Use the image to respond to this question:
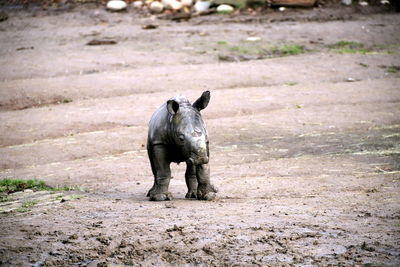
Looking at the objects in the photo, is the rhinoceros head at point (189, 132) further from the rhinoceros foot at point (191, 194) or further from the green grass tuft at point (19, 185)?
the green grass tuft at point (19, 185)

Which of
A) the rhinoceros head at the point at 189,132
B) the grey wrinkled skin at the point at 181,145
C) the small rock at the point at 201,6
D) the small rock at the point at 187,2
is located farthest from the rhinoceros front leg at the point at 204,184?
the small rock at the point at 187,2

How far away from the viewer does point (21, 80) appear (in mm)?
18203

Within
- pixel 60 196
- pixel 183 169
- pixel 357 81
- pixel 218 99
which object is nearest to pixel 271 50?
pixel 357 81

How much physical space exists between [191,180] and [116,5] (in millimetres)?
17544

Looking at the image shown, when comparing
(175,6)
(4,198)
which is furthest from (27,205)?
(175,6)

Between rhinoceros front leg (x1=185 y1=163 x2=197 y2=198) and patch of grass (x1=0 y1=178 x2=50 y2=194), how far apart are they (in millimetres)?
2182

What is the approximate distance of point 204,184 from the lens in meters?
9.02

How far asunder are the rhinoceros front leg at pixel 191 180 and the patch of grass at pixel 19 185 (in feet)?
7.16

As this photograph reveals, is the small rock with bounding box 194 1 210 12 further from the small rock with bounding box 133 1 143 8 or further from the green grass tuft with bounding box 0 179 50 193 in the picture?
the green grass tuft with bounding box 0 179 50 193

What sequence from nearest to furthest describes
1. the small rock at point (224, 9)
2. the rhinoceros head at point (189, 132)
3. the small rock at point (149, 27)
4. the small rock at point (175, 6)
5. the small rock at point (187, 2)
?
the rhinoceros head at point (189, 132)
the small rock at point (149, 27)
the small rock at point (224, 9)
the small rock at point (175, 6)
the small rock at point (187, 2)

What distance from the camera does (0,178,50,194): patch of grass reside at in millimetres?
10297

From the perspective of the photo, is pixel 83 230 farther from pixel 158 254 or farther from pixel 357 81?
pixel 357 81

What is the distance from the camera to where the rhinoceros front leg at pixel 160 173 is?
29.8 ft

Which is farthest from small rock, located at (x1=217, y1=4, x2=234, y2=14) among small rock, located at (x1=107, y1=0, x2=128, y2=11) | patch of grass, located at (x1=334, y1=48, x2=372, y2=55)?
patch of grass, located at (x1=334, y1=48, x2=372, y2=55)
